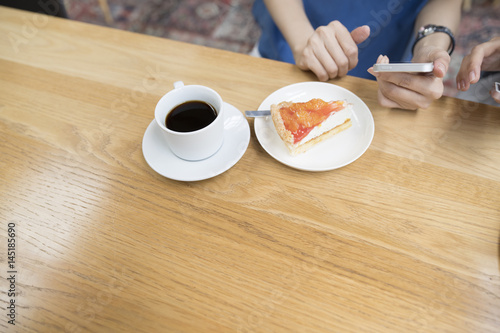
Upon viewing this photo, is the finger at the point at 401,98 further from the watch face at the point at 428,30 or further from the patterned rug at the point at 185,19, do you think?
the patterned rug at the point at 185,19

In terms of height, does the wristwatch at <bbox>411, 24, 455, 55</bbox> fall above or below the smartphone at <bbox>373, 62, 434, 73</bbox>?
below

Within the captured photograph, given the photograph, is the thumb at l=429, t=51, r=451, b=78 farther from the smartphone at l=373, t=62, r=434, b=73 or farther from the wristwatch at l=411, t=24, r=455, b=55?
the wristwatch at l=411, t=24, r=455, b=55

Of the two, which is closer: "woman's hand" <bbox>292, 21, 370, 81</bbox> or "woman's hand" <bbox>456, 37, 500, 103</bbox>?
"woman's hand" <bbox>456, 37, 500, 103</bbox>

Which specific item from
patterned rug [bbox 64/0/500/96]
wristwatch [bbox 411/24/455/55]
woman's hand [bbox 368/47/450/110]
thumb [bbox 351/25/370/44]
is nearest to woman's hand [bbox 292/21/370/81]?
thumb [bbox 351/25/370/44]

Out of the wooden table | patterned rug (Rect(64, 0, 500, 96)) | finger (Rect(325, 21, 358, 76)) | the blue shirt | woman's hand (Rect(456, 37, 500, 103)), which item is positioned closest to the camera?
the wooden table

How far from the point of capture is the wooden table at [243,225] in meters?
0.63

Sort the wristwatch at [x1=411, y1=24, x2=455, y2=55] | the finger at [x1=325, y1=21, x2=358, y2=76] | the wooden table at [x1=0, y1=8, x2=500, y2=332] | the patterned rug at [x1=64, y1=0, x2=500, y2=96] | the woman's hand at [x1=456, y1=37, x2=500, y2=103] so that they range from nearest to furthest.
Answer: the wooden table at [x1=0, y1=8, x2=500, y2=332], the woman's hand at [x1=456, y1=37, x2=500, y2=103], the finger at [x1=325, y1=21, x2=358, y2=76], the wristwatch at [x1=411, y1=24, x2=455, y2=55], the patterned rug at [x1=64, y1=0, x2=500, y2=96]

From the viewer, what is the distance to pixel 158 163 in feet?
2.66

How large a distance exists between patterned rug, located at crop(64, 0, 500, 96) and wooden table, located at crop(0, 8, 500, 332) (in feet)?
5.80

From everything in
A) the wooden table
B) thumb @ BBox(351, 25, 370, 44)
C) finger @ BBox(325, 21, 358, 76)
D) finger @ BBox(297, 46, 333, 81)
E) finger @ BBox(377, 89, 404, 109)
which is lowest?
the wooden table

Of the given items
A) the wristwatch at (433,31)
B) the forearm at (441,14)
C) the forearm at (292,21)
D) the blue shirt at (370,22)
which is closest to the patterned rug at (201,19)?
the blue shirt at (370,22)

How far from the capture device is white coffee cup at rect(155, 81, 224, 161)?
75 centimetres

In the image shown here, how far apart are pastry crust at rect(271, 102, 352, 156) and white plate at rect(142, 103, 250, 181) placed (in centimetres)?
8

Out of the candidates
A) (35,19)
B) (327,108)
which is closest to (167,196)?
(327,108)
